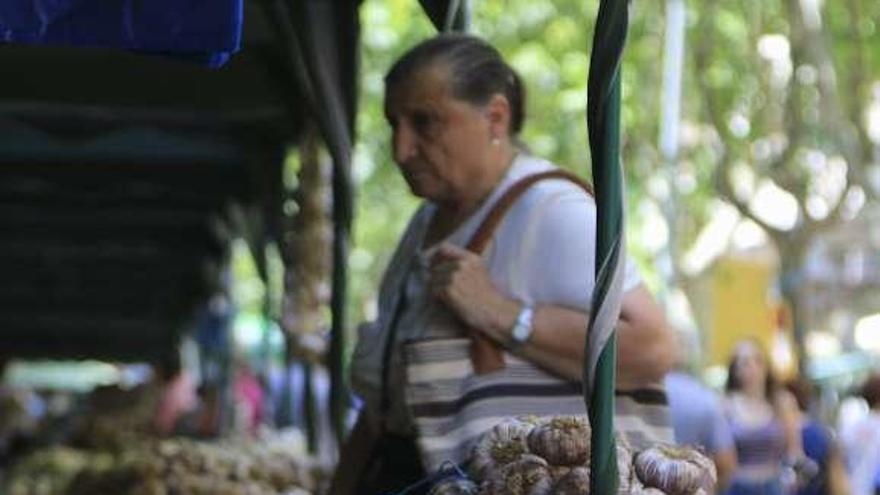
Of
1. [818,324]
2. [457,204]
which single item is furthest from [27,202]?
[818,324]

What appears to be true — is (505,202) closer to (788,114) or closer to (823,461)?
(823,461)

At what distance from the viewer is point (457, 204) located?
15.0 ft

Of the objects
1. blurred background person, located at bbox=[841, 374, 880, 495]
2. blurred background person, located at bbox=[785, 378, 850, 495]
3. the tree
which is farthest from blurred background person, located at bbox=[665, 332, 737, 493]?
the tree

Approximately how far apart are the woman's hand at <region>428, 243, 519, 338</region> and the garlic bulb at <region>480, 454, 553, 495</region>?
593mm

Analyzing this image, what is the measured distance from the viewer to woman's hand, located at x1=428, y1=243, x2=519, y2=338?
4.30 m

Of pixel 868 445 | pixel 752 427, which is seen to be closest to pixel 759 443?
pixel 752 427

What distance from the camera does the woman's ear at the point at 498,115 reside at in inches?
177

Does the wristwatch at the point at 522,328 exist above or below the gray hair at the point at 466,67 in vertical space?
below

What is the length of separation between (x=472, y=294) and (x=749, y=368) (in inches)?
299

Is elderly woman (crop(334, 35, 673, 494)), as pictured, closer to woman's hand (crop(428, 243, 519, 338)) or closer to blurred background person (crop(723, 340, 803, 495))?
woman's hand (crop(428, 243, 519, 338))

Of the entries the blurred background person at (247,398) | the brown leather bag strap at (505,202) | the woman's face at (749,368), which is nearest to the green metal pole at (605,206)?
the brown leather bag strap at (505,202)

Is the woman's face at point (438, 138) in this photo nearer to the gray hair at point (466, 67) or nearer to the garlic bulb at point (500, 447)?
the gray hair at point (466, 67)

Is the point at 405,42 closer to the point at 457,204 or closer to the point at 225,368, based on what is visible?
the point at 225,368

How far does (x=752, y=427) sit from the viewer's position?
11820mm
